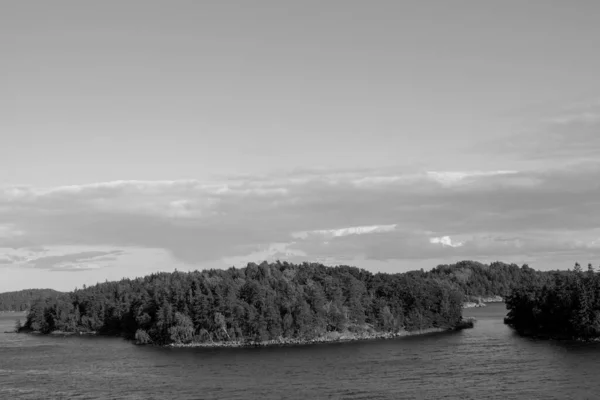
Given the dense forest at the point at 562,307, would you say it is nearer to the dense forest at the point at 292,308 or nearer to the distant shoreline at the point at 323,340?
the dense forest at the point at 292,308

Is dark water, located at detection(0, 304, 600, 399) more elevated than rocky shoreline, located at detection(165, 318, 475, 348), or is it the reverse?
rocky shoreline, located at detection(165, 318, 475, 348)

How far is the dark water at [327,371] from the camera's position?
7612 centimetres

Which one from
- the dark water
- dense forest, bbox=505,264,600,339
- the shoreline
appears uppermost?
dense forest, bbox=505,264,600,339

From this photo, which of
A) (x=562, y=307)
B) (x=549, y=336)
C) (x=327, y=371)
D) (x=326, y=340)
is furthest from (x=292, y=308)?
(x=562, y=307)

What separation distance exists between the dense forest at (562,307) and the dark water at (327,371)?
654 centimetres

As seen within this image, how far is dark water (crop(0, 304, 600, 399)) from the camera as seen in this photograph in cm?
7612

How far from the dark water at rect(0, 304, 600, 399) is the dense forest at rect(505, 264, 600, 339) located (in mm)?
6541

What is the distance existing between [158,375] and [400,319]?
74995 millimetres

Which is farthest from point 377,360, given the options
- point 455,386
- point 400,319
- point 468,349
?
point 400,319

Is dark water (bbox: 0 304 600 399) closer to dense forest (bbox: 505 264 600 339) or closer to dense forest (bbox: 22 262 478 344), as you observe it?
dense forest (bbox: 505 264 600 339)

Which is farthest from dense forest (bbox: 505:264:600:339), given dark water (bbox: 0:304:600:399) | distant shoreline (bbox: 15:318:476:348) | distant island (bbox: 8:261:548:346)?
distant shoreline (bbox: 15:318:476:348)

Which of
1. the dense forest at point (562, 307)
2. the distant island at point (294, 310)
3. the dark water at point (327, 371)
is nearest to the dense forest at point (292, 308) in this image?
the distant island at point (294, 310)

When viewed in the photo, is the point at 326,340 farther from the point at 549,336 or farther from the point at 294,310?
the point at 549,336

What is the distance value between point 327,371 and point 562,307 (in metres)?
59.5
